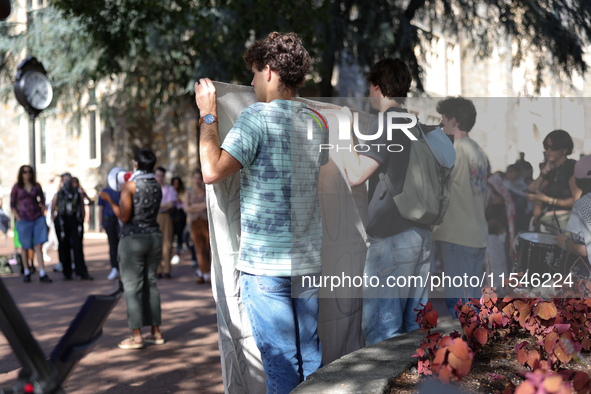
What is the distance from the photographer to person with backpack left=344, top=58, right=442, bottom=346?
274 centimetres

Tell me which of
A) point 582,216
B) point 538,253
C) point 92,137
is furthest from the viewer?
point 92,137

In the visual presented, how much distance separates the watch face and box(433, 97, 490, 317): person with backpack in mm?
9121

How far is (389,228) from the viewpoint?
2957 mm

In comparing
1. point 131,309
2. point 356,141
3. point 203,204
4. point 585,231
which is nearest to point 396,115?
point 356,141

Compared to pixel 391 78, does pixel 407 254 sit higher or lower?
lower

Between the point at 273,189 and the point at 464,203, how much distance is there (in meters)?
0.89

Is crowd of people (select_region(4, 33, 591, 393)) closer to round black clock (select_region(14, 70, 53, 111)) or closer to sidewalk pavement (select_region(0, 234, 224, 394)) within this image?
sidewalk pavement (select_region(0, 234, 224, 394))

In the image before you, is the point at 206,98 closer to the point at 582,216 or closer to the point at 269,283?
the point at 269,283

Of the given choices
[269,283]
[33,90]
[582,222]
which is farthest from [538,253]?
[33,90]

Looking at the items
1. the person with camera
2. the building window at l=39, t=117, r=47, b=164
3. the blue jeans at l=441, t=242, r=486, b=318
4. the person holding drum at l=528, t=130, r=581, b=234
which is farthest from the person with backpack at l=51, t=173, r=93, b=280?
the building window at l=39, t=117, r=47, b=164

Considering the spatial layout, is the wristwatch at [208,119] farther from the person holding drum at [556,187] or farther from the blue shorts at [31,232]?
the blue shorts at [31,232]

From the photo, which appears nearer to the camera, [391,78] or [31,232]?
[391,78]

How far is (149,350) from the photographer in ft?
17.3

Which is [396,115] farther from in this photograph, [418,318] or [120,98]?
[120,98]
